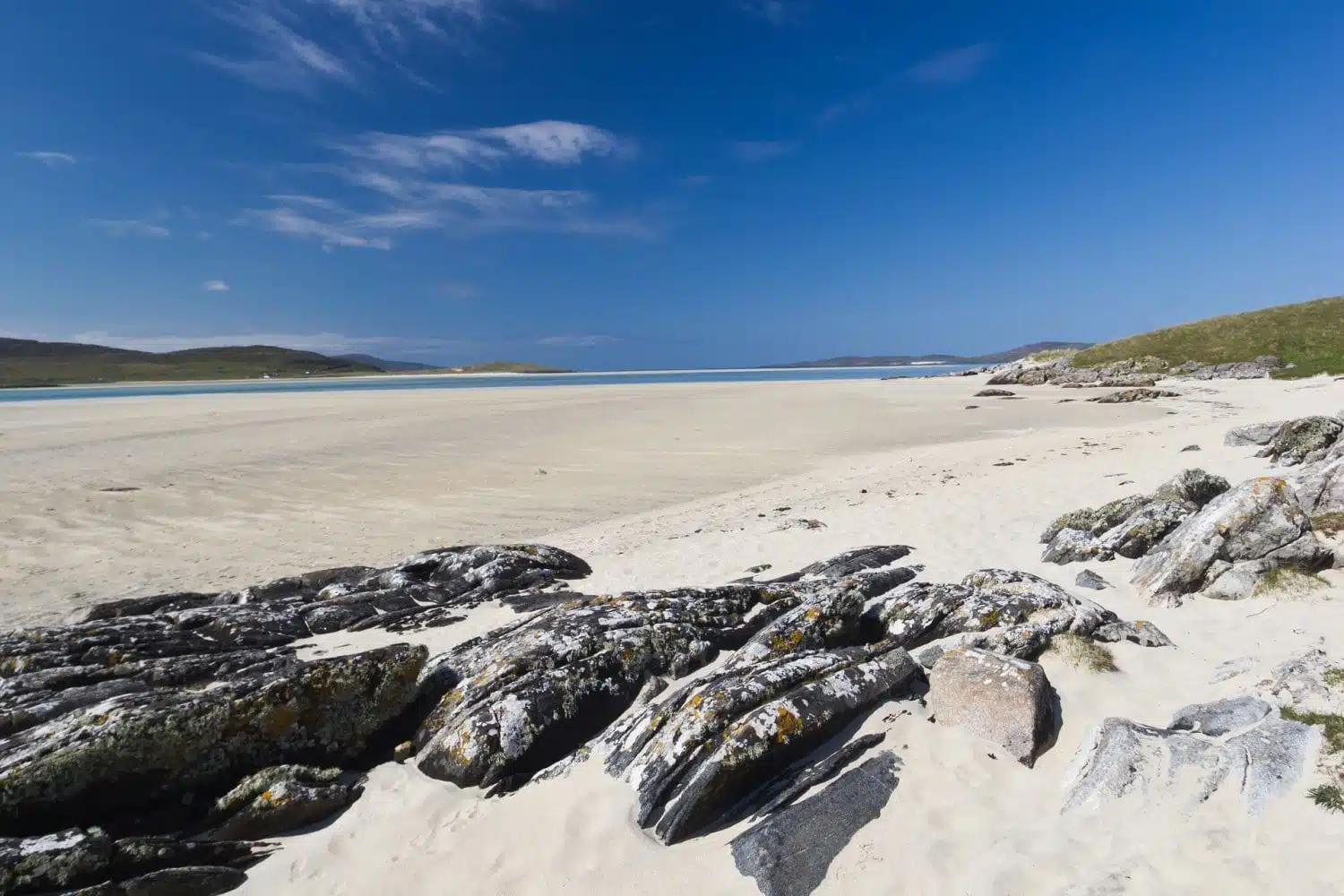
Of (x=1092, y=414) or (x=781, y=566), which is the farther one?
(x=1092, y=414)

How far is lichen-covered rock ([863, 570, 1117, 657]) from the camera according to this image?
6305mm

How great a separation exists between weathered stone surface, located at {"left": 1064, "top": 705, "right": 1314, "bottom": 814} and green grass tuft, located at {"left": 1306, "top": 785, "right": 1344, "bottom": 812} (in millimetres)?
118

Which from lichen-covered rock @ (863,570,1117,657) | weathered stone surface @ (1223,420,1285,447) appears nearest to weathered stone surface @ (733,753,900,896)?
lichen-covered rock @ (863,570,1117,657)

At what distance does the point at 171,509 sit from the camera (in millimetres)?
16156

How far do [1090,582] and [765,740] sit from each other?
225 inches

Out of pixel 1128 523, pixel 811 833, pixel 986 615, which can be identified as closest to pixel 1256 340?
pixel 1128 523

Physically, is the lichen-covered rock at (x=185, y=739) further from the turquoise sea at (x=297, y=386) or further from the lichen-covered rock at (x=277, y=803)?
the turquoise sea at (x=297, y=386)

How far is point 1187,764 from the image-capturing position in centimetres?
434

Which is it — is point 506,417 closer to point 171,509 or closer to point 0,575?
point 171,509

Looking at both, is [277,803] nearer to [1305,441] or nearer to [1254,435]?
[1305,441]

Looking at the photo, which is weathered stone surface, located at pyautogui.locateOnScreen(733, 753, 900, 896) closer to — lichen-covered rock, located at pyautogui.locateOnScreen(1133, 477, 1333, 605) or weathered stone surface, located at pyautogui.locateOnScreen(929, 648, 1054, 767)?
weathered stone surface, located at pyautogui.locateOnScreen(929, 648, 1054, 767)

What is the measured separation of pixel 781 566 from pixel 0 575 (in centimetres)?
1420

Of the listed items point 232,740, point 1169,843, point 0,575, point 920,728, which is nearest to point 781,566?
point 920,728

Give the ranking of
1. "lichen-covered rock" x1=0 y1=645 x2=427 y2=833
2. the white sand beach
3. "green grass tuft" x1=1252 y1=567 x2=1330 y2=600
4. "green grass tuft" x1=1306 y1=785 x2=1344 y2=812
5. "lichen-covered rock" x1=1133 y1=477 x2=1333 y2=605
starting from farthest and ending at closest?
"lichen-covered rock" x1=1133 y1=477 x2=1333 y2=605
"green grass tuft" x1=1252 y1=567 x2=1330 y2=600
"lichen-covered rock" x1=0 y1=645 x2=427 y2=833
the white sand beach
"green grass tuft" x1=1306 y1=785 x2=1344 y2=812
